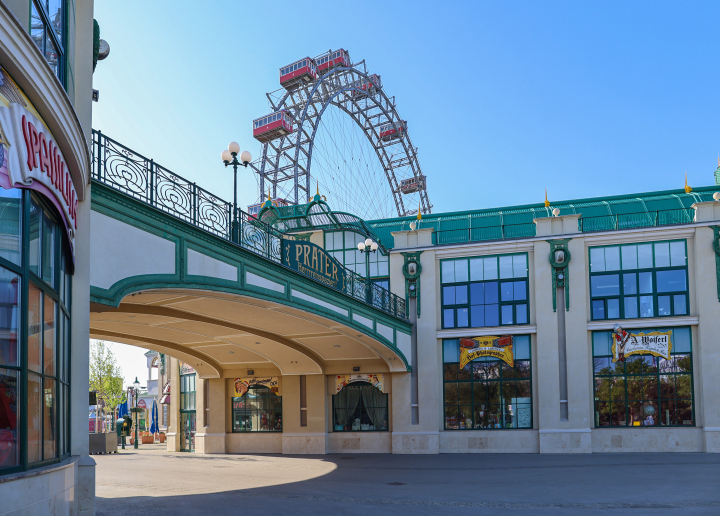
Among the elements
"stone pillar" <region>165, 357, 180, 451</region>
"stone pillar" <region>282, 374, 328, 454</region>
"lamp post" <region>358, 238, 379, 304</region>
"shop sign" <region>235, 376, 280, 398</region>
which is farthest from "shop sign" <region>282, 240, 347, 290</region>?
"stone pillar" <region>165, 357, 180, 451</region>

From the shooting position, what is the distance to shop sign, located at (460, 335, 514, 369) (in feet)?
109

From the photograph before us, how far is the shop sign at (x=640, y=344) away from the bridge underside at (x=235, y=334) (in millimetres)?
9591

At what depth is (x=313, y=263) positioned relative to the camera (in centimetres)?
2262

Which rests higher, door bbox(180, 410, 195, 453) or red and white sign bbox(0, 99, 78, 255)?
red and white sign bbox(0, 99, 78, 255)

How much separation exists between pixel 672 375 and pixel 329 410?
51.1 ft

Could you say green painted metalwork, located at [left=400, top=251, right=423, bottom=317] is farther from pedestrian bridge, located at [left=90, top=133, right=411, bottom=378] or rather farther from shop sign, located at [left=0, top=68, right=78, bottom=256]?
shop sign, located at [left=0, top=68, right=78, bottom=256]

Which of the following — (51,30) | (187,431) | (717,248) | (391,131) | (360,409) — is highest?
(391,131)

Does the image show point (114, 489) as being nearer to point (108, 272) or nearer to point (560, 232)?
point (108, 272)

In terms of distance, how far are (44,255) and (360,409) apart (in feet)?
88.5

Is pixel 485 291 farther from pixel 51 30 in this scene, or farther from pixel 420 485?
pixel 51 30

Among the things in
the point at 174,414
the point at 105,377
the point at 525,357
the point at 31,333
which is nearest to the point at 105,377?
the point at 105,377

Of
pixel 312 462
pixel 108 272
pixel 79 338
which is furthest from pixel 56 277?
pixel 312 462

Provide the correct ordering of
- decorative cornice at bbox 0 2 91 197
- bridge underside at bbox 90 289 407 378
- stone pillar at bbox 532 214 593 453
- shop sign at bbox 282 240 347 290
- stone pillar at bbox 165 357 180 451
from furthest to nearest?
1. stone pillar at bbox 165 357 180 451
2. stone pillar at bbox 532 214 593 453
3. shop sign at bbox 282 240 347 290
4. bridge underside at bbox 90 289 407 378
5. decorative cornice at bbox 0 2 91 197

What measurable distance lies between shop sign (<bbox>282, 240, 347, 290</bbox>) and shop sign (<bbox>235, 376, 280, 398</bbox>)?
467 inches
